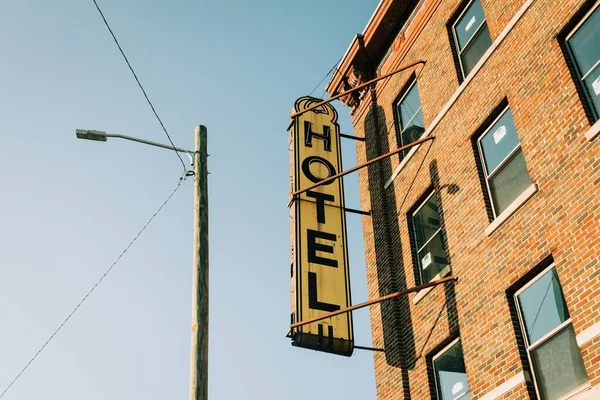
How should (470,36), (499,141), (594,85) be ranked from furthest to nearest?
(470,36), (499,141), (594,85)

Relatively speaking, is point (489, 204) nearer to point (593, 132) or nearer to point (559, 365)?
point (593, 132)

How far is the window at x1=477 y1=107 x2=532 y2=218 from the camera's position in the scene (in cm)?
1262

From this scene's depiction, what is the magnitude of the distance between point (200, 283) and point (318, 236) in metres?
6.00

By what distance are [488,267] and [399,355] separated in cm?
321

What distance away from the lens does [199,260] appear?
9.90 metres

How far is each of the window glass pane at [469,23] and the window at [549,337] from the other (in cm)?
659

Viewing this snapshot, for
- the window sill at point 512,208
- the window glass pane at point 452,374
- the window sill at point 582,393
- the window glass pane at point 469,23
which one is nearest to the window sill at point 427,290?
the window glass pane at point 452,374

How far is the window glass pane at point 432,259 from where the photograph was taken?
1438 centimetres

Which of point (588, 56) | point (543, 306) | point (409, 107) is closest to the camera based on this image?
point (543, 306)

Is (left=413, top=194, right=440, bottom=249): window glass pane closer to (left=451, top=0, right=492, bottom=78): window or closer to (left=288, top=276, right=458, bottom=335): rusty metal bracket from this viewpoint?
(left=288, top=276, right=458, bottom=335): rusty metal bracket

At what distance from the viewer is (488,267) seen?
12289 mm

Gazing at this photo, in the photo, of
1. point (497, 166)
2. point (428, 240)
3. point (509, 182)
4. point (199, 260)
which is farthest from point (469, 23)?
point (199, 260)

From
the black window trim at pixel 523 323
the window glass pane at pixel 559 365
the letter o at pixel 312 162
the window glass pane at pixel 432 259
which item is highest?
the letter o at pixel 312 162

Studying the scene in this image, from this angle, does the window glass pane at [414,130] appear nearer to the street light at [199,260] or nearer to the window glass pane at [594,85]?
the window glass pane at [594,85]
